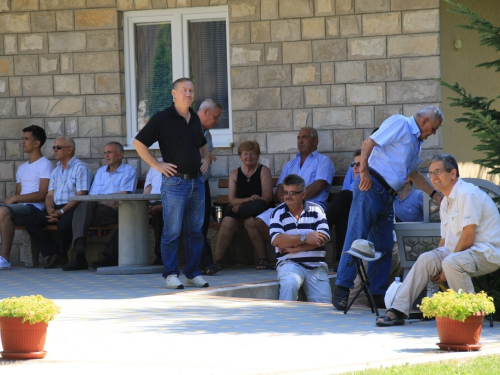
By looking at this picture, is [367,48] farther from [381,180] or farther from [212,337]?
[212,337]

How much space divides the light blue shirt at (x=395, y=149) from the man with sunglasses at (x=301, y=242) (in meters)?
1.26

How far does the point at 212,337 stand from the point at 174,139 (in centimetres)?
319

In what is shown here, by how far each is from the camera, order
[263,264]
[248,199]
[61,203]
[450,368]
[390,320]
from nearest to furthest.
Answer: [450,368] → [390,320] → [263,264] → [248,199] → [61,203]

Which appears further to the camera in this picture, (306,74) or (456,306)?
(306,74)

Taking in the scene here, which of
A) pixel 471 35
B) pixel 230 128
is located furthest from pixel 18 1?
pixel 471 35

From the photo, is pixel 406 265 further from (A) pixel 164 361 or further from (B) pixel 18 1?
(B) pixel 18 1

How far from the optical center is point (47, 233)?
1213cm

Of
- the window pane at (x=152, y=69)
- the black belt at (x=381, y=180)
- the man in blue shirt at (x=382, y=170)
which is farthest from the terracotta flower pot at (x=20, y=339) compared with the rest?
the window pane at (x=152, y=69)

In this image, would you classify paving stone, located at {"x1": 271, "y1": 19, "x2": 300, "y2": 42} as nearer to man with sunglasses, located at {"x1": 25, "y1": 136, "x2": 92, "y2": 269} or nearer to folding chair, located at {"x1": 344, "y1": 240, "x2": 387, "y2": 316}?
man with sunglasses, located at {"x1": 25, "y1": 136, "x2": 92, "y2": 269}

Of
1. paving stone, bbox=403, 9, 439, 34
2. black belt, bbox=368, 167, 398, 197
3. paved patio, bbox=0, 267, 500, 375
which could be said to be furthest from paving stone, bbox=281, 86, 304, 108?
black belt, bbox=368, 167, 398, 197

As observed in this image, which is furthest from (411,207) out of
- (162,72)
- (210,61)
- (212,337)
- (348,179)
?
(212,337)

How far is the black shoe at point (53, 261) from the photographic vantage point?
12.0 m

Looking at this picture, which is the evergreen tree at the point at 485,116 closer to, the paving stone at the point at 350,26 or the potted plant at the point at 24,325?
the potted plant at the point at 24,325

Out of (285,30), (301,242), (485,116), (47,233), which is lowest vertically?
(47,233)
